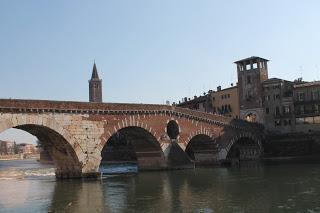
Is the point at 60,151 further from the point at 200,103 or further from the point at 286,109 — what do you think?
the point at 200,103

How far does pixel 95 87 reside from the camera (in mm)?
167375

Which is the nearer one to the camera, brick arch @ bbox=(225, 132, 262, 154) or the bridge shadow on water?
the bridge shadow on water

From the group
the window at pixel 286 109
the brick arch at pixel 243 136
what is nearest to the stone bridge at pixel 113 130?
the brick arch at pixel 243 136

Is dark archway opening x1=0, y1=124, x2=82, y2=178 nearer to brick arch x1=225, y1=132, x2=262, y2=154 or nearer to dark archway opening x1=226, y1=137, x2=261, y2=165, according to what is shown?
brick arch x1=225, y1=132, x2=262, y2=154

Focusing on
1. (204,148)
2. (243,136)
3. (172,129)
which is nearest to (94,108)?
(172,129)

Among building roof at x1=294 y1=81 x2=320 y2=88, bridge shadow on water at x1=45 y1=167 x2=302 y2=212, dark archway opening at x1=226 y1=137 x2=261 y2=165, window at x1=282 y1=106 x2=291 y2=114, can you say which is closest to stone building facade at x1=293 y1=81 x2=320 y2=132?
building roof at x1=294 y1=81 x2=320 y2=88

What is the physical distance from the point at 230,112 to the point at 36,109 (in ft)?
169

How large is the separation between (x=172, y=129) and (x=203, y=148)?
9414 mm

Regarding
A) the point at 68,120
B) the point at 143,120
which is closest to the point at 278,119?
the point at 143,120

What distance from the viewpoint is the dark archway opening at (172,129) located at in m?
54.7

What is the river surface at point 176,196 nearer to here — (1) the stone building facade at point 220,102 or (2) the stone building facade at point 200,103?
(1) the stone building facade at point 220,102

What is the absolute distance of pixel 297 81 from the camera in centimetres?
8256

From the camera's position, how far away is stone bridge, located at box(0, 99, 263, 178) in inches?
1593

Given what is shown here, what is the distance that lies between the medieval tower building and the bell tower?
301 feet
